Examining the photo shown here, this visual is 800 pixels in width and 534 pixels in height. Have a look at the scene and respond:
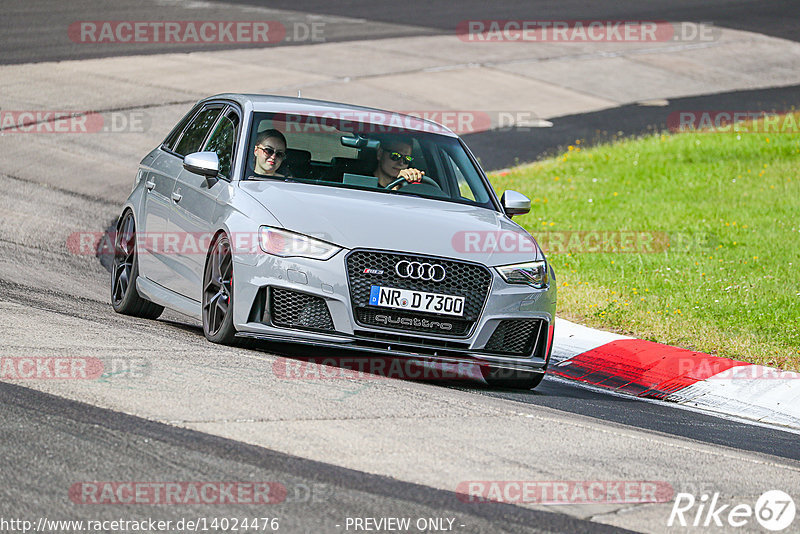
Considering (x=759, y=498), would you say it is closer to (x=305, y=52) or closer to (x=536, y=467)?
(x=536, y=467)

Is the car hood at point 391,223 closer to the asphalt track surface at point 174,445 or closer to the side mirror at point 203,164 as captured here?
the side mirror at point 203,164

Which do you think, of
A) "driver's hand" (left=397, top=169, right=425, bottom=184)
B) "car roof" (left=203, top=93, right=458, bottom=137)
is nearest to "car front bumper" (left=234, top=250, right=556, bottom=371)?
"driver's hand" (left=397, top=169, right=425, bottom=184)

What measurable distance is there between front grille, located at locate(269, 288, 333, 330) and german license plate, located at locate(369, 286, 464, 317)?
296 mm

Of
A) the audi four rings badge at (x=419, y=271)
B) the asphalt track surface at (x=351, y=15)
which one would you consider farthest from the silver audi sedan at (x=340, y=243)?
the asphalt track surface at (x=351, y=15)

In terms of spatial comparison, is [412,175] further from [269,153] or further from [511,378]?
[511,378]

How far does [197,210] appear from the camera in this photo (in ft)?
27.6

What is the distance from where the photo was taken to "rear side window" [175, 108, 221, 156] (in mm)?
9414

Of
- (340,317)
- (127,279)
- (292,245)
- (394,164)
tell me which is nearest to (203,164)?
(292,245)

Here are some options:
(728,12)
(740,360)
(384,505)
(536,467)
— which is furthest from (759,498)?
(728,12)

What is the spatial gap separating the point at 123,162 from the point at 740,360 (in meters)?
9.95

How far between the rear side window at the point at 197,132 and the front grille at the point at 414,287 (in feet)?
8.26

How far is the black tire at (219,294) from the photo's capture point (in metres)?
7.69

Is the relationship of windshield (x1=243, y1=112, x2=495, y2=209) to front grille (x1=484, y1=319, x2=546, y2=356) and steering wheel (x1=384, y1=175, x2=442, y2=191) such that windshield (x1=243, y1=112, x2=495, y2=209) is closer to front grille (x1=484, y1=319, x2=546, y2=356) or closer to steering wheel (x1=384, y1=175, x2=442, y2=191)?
steering wheel (x1=384, y1=175, x2=442, y2=191)

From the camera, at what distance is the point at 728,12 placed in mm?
37500
